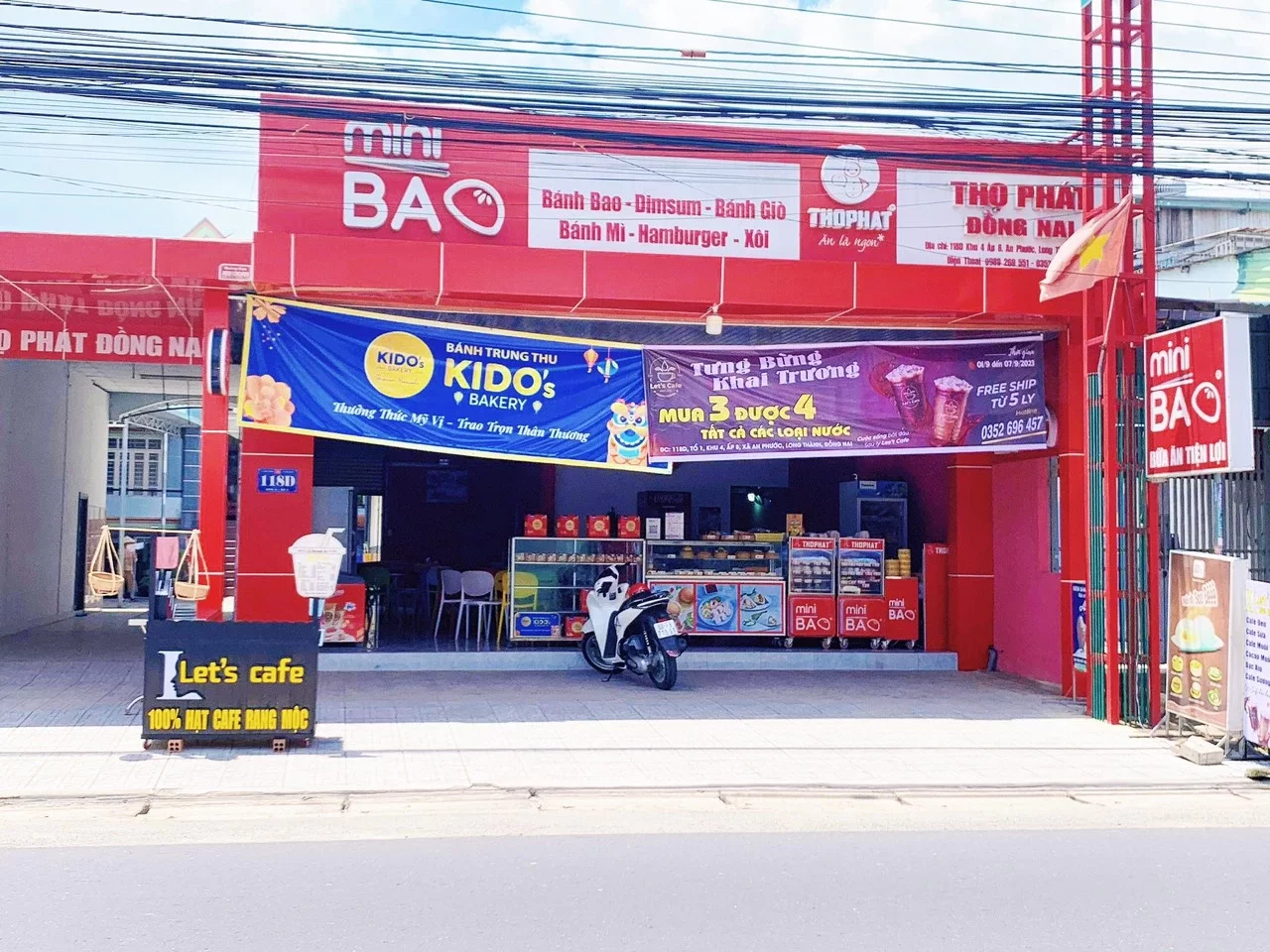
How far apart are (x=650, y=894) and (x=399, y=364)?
7.40 metres

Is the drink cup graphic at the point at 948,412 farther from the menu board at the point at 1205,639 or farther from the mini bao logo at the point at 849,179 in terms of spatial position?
the menu board at the point at 1205,639

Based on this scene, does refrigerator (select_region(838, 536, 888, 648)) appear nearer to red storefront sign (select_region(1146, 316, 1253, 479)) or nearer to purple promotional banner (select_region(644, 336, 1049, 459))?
purple promotional banner (select_region(644, 336, 1049, 459))

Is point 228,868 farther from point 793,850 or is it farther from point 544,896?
point 793,850

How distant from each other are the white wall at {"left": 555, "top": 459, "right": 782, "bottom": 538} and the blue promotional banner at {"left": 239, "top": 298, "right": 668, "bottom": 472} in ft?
20.2

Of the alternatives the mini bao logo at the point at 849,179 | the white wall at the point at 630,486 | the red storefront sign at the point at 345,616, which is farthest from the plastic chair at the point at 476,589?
the mini bao logo at the point at 849,179

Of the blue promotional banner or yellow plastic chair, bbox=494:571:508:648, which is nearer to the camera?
the blue promotional banner

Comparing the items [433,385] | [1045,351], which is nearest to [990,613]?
[1045,351]

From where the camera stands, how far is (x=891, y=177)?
45.4 ft

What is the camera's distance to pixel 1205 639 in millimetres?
9672

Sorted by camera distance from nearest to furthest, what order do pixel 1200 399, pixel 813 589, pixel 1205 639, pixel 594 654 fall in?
pixel 1205 639
pixel 1200 399
pixel 594 654
pixel 813 589

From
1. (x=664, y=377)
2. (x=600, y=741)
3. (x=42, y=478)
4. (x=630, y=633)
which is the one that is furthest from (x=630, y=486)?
(x=600, y=741)

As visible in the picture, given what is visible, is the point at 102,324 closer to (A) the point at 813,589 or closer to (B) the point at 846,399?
(B) the point at 846,399

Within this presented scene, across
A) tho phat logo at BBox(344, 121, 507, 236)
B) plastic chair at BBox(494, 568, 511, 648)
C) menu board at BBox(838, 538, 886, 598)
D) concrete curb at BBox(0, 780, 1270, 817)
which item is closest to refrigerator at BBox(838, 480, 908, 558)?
menu board at BBox(838, 538, 886, 598)

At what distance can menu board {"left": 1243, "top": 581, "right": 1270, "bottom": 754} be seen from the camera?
29.7 ft
